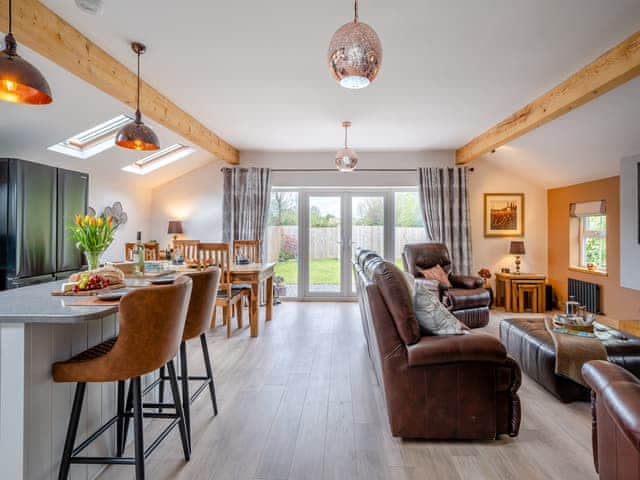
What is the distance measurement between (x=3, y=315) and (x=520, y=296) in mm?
5980

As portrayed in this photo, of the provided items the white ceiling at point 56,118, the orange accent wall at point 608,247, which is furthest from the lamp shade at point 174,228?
the orange accent wall at point 608,247

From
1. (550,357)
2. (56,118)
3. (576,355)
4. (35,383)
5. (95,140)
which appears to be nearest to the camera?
(35,383)

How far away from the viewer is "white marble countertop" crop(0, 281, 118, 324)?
4.50ft

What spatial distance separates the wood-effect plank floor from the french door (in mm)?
3034

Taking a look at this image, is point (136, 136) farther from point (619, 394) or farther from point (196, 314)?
point (619, 394)

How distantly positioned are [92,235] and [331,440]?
181 centimetres

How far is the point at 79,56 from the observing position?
2.53 meters

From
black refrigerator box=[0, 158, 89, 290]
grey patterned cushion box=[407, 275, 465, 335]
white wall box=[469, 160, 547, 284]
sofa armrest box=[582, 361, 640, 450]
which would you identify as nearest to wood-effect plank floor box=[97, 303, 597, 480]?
grey patterned cushion box=[407, 275, 465, 335]

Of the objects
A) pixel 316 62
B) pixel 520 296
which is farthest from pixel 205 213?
pixel 520 296

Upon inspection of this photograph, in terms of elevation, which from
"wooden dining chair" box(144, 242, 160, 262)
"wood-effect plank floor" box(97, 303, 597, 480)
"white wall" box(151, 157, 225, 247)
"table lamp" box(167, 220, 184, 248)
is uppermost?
"white wall" box(151, 157, 225, 247)

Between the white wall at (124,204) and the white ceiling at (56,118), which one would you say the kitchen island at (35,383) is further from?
the white wall at (124,204)

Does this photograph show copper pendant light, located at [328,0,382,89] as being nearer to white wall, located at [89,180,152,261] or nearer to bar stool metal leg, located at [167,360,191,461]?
bar stool metal leg, located at [167,360,191,461]

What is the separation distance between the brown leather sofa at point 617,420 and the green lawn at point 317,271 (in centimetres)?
492

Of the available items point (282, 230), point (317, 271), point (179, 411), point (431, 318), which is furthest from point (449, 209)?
point (179, 411)
